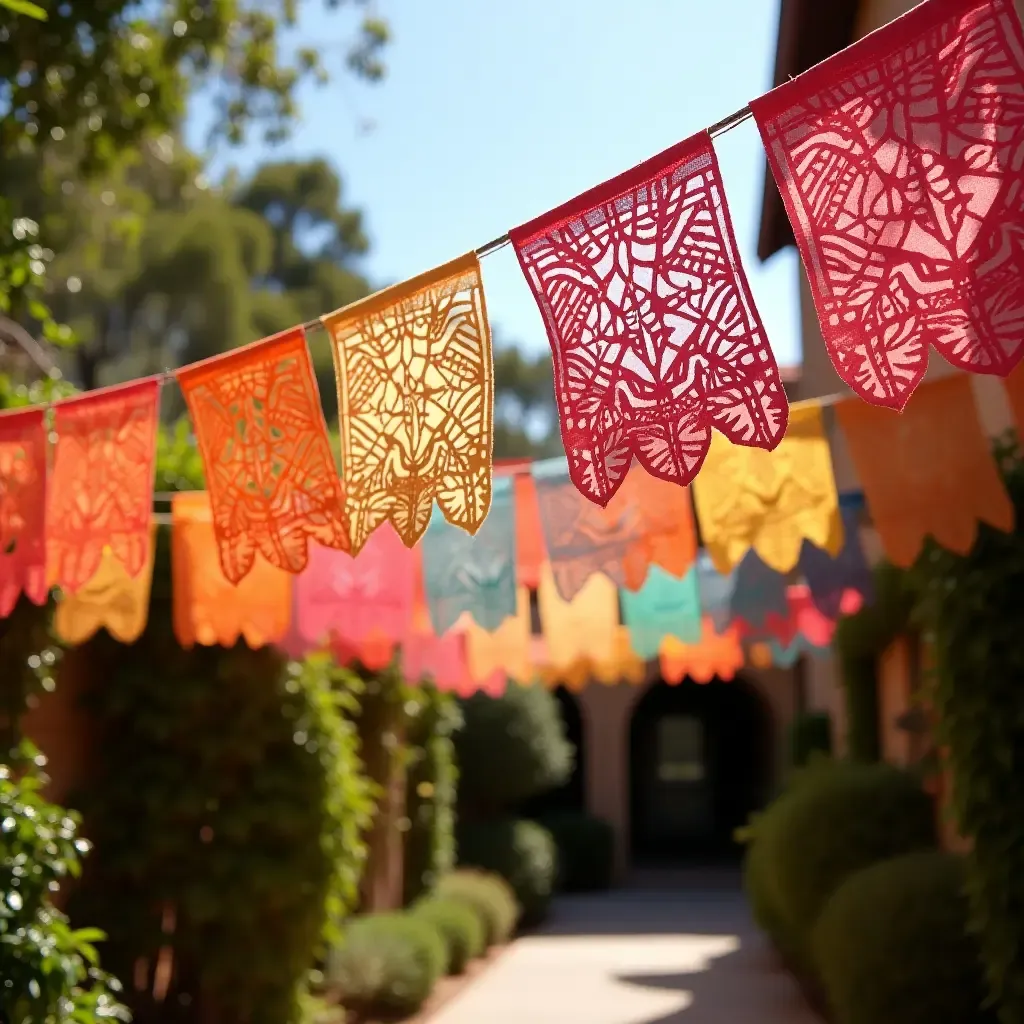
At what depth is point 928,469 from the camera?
3941 mm

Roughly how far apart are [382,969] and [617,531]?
4.78 metres

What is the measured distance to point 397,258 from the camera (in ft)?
90.5

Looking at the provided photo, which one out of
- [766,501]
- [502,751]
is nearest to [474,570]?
[766,501]

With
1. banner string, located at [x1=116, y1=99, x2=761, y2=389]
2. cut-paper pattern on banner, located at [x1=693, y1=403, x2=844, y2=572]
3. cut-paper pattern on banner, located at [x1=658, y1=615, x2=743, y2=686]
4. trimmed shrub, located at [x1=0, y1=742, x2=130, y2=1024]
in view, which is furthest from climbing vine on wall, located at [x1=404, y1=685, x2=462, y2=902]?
banner string, located at [x1=116, y1=99, x2=761, y2=389]

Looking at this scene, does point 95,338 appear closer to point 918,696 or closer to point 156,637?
point 156,637

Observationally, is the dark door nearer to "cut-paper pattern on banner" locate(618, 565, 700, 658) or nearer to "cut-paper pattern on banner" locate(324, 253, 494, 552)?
"cut-paper pattern on banner" locate(618, 565, 700, 658)

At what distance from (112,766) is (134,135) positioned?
4.04m

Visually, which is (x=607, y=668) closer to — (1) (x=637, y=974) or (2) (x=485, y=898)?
(1) (x=637, y=974)

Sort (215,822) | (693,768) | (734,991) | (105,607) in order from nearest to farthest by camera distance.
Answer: (105,607) → (215,822) → (734,991) → (693,768)

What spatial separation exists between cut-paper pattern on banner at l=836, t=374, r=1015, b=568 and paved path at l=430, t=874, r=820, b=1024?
18.0 feet

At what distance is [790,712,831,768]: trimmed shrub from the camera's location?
42.8ft

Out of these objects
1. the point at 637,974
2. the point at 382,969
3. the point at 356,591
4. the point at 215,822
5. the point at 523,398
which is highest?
the point at 523,398

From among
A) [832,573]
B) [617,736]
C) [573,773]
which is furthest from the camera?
[573,773]

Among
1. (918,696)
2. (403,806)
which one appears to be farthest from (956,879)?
(403,806)
